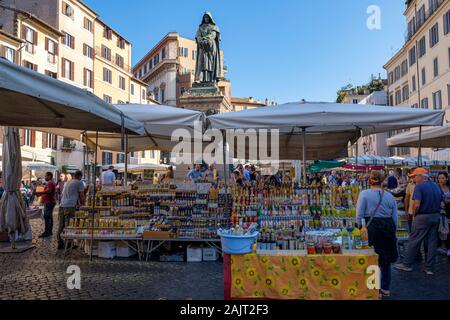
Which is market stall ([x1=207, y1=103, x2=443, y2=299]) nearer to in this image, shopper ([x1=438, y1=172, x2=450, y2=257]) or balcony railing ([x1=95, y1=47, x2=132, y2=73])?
shopper ([x1=438, y1=172, x2=450, y2=257])

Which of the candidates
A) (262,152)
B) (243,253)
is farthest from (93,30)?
(243,253)

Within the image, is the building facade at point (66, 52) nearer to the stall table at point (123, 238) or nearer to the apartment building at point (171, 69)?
the apartment building at point (171, 69)

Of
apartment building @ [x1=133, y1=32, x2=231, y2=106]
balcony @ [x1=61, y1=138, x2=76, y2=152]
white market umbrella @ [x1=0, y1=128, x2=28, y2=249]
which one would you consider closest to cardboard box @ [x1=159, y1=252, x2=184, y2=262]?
white market umbrella @ [x1=0, y1=128, x2=28, y2=249]

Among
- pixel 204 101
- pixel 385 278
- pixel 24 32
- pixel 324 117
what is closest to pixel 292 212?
pixel 385 278

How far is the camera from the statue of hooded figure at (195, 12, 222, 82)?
15.7 meters

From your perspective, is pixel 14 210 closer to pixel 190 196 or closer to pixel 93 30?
pixel 190 196

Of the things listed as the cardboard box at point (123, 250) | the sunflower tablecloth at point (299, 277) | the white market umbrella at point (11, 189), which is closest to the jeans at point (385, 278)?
the sunflower tablecloth at point (299, 277)

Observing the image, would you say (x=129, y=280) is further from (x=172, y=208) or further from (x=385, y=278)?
(x=385, y=278)

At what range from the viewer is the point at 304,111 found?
20.8 feet

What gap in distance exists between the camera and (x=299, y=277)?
459 centimetres

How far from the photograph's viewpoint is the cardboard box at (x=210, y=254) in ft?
23.7

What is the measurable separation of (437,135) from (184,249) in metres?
6.63

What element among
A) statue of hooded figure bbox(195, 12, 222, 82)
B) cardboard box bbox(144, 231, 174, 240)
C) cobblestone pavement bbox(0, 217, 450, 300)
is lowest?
cobblestone pavement bbox(0, 217, 450, 300)

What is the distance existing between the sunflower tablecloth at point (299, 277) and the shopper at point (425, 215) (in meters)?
2.13
